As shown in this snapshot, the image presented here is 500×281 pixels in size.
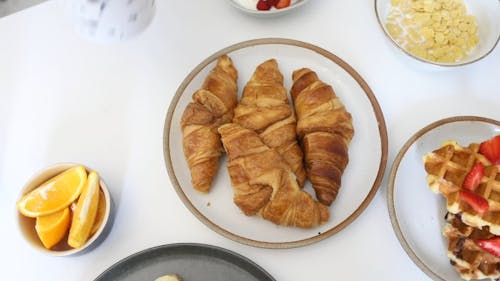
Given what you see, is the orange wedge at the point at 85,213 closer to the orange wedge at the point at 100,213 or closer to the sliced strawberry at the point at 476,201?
the orange wedge at the point at 100,213

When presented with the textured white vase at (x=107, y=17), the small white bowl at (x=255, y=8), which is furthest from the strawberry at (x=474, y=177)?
the textured white vase at (x=107, y=17)

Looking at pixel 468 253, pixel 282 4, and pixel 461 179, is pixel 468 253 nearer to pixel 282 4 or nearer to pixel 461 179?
pixel 461 179

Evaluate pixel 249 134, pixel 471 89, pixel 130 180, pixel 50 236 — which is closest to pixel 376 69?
pixel 471 89

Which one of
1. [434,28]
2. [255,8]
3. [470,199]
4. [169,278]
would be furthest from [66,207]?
[434,28]

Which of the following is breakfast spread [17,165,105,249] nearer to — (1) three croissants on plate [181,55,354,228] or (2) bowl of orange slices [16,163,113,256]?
(2) bowl of orange slices [16,163,113,256]

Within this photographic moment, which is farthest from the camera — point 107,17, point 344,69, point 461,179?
point 344,69
